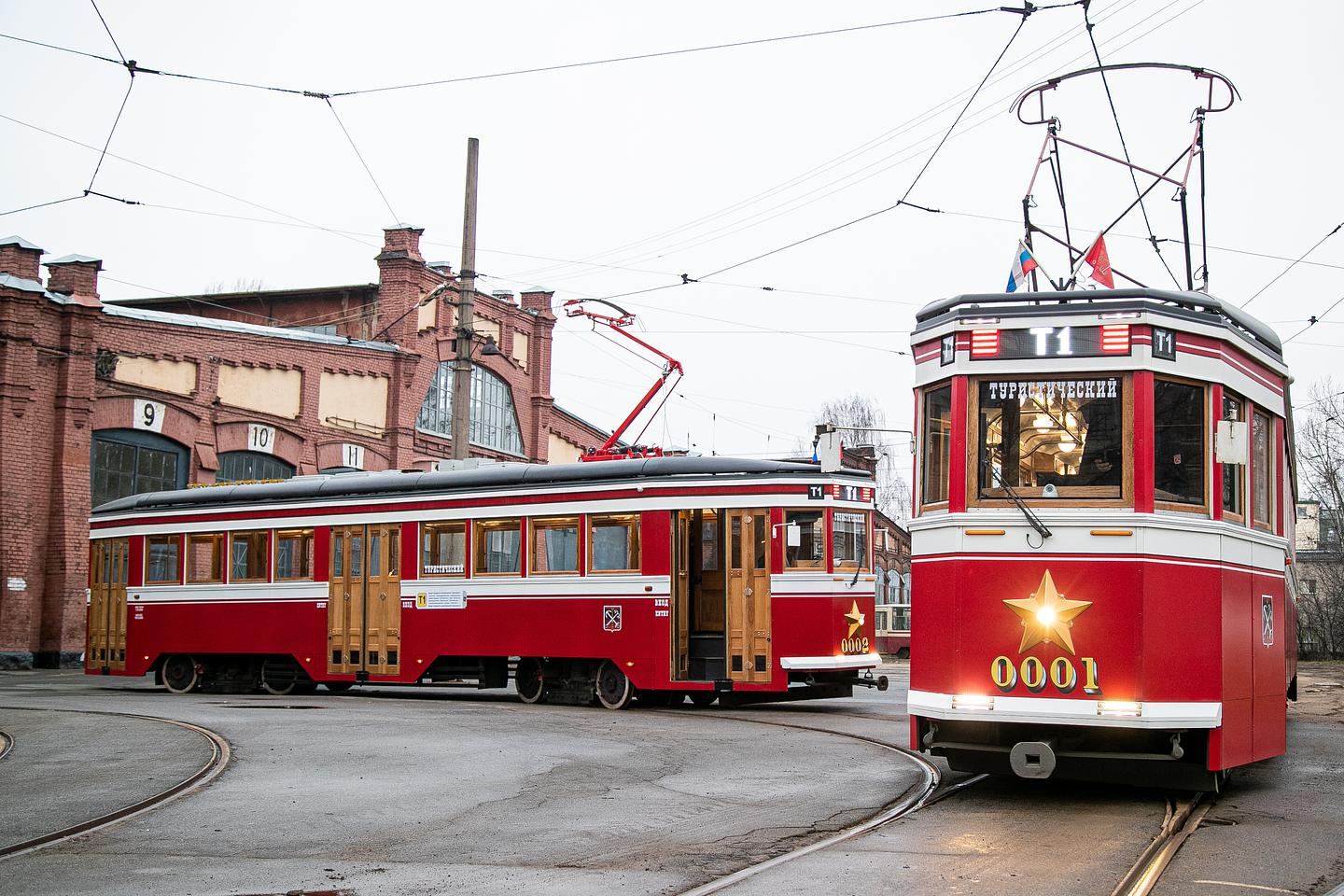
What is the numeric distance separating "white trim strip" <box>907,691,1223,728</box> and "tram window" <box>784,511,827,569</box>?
8.24 metres

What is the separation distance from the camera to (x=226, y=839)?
26.2ft

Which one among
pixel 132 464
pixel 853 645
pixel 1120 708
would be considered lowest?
pixel 853 645

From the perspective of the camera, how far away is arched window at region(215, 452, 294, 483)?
105 feet

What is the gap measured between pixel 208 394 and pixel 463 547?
1409 cm

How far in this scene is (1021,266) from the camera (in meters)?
11.3

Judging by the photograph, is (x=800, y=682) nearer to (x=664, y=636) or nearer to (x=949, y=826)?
(x=664, y=636)

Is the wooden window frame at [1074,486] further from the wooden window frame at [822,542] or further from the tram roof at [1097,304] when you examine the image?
the wooden window frame at [822,542]

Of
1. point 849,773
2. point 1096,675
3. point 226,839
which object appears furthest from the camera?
point 849,773

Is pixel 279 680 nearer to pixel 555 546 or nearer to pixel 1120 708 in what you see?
pixel 555 546

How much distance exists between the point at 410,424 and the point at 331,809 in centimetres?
2921

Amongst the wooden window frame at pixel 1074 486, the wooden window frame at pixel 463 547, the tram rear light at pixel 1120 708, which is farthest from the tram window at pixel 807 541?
the tram rear light at pixel 1120 708

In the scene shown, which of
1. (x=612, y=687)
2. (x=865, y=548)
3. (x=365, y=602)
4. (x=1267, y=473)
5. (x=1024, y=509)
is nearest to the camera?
(x=1024, y=509)

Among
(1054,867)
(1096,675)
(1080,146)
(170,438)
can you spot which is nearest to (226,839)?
(1054,867)

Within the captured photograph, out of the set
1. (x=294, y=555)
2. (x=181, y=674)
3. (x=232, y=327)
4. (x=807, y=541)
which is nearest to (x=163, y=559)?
(x=181, y=674)
